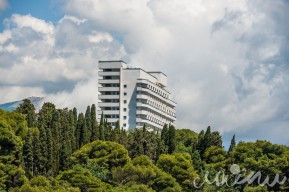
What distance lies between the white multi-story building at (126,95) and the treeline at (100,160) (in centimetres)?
4106

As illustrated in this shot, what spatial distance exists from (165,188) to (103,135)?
1758cm

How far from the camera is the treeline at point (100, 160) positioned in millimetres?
72000

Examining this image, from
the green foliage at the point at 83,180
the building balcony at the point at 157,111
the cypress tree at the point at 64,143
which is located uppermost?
the building balcony at the point at 157,111

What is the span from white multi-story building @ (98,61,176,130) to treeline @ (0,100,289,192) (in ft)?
135

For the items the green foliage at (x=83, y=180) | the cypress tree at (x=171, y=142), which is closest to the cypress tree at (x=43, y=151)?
the green foliage at (x=83, y=180)

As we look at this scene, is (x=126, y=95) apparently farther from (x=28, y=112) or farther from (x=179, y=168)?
(x=179, y=168)

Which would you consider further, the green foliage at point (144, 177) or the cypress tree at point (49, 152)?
the cypress tree at point (49, 152)

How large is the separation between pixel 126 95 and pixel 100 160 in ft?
179

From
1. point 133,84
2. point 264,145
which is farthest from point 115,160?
point 133,84

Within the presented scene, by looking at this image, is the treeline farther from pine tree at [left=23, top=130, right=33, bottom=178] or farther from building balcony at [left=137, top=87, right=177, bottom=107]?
building balcony at [left=137, top=87, right=177, bottom=107]

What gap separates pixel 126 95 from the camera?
133625 millimetres

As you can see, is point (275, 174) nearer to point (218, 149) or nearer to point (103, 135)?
point (218, 149)

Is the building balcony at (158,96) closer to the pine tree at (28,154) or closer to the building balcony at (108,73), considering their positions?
the building balcony at (108,73)

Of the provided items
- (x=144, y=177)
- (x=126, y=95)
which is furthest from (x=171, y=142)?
(x=126, y=95)
